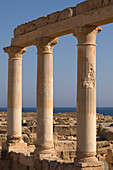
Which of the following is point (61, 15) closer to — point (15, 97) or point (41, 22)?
point (41, 22)

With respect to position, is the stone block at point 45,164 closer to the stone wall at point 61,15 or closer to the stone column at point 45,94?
the stone column at point 45,94

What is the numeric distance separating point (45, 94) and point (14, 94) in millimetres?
3227

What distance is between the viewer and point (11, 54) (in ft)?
62.5

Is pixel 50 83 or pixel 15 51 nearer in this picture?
pixel 50 83

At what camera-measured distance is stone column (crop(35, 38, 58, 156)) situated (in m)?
16.1

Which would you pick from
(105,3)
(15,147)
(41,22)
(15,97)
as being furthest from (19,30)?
(105,3)

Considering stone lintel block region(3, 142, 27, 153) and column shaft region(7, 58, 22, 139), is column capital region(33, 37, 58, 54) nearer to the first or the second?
column shaft region(7, 58, 22, 139)

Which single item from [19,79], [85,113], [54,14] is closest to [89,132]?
[85,113]

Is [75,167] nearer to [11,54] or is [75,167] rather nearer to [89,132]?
[89,132]

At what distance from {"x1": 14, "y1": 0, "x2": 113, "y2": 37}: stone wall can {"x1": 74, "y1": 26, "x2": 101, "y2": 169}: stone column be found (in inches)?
34.2

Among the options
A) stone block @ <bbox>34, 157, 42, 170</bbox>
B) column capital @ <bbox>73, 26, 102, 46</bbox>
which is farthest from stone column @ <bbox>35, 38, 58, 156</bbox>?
column capital @ <bbox>73, 26, 102, 46</bbox>

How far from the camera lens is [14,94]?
746 inches

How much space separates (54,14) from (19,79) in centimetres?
482

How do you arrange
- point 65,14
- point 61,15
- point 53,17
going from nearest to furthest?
1. point 65,14
2. point 61,15
3. point 53,17
